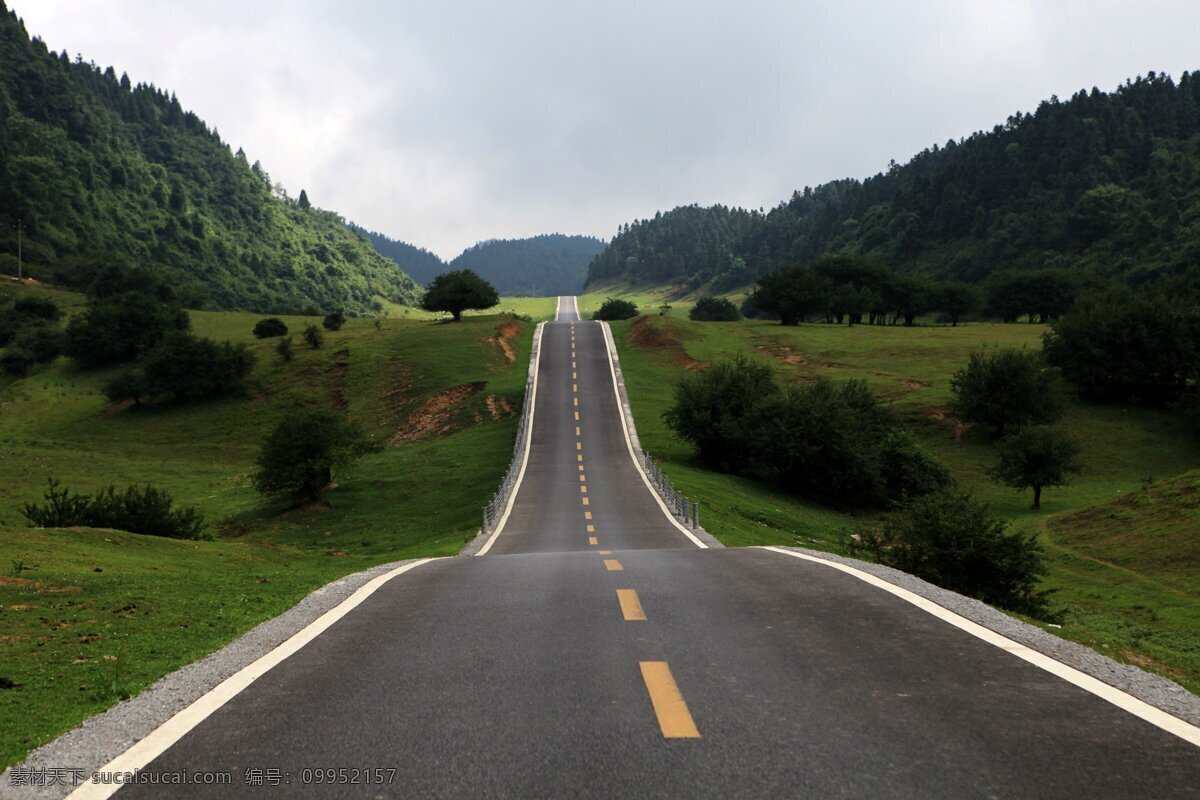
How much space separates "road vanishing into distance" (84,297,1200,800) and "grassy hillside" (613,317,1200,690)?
12.0 feet

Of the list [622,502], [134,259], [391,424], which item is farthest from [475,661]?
[134,259]

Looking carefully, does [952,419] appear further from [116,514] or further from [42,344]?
[42,344]

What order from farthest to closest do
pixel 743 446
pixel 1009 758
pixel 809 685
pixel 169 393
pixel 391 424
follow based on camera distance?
pixel 169 393 < pixel 391 424 < pixel 743 446 < pixel 809 685 < pixel 1009 758

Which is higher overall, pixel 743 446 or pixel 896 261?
pixel 896 261

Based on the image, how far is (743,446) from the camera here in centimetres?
4997

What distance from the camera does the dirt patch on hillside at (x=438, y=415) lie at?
61344mm

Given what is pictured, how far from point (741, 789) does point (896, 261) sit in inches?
8209

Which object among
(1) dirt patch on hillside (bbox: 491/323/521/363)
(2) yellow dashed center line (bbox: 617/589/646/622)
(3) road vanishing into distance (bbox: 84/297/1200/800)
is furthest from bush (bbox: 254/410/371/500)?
(1) dirt patch on hillside (bbox: 491/323/521/363)

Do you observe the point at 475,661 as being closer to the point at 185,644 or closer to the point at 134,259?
the point at 185,644

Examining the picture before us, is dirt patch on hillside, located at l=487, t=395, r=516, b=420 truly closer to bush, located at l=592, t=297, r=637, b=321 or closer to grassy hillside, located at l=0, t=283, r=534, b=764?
grassy hillside, located at l=0, t=283, r=534, b=764

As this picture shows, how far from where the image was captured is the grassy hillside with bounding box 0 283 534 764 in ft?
30.0

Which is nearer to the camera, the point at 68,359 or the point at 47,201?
the point at 68,359

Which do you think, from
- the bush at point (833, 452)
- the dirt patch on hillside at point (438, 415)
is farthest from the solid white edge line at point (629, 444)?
the dirt patch on hillside at point (438, 415)

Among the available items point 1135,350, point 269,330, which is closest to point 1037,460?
point 1135,350
